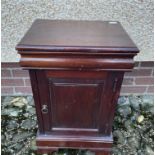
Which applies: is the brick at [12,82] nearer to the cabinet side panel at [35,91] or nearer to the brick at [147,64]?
the cabinet side panel at [35,91]

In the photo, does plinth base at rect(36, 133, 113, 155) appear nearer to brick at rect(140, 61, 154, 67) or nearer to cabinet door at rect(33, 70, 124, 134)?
cabinet door at rect(33, 70, 124, 134)

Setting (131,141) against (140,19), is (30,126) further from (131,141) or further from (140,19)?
(140,19)

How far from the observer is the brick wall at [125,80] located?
1.71 meters

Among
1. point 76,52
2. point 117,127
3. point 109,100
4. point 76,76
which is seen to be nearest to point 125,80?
point 117,127

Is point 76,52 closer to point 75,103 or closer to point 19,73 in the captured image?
point 75,103

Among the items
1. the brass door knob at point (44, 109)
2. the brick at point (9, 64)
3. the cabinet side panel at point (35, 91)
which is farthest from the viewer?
the brick at point (9, 64)

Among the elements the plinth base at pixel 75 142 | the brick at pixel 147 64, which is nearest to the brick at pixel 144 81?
the brick at pixel 147 64

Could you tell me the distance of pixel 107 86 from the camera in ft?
3.29

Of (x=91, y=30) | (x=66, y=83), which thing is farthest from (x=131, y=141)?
(x=91, y=30)

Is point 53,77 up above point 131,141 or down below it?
above

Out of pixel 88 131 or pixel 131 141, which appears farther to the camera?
pixel 131 141

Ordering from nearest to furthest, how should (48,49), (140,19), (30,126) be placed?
(48,49) < (140,19) < (30,126)

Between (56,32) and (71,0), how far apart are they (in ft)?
1.32

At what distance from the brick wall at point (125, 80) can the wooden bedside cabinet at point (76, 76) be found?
655mm
